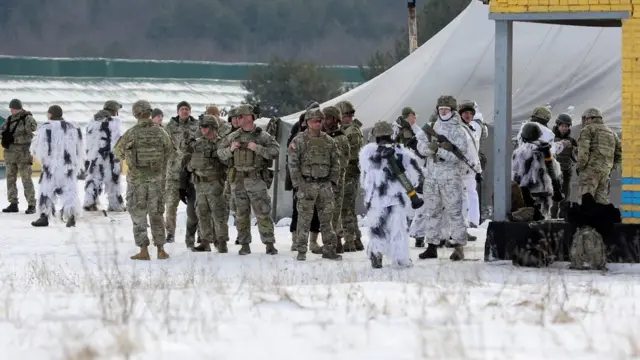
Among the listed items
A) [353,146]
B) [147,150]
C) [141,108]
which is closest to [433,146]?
[353,146]

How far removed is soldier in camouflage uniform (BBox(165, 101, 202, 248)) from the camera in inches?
680

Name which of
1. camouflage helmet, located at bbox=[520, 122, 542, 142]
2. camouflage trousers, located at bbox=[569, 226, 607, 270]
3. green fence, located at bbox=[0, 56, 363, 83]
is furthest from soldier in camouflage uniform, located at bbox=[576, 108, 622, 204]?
green fence, located at bbox=[0, 56, 363, 83]

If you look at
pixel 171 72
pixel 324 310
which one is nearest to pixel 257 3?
pixel 171 72

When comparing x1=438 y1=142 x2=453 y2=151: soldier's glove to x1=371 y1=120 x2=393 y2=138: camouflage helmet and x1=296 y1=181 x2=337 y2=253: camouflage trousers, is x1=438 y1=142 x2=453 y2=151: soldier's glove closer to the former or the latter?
x1=371 y1=120 x2=393 y2=138: camouflage helmet

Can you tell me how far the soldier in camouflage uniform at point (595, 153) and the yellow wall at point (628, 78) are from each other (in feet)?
5.43

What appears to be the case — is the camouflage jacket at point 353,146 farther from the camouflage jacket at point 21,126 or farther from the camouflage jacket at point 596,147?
the camouflage jacket at point 21,126

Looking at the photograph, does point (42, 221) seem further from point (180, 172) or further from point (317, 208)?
point (317, 208)

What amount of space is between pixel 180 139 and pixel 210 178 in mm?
1456

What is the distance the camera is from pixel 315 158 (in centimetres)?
1553

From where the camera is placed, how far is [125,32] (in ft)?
379

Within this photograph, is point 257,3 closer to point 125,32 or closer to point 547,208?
point 125,32

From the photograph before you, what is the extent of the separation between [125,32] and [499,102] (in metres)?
102

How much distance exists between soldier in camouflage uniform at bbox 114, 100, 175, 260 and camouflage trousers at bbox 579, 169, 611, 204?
4.58m

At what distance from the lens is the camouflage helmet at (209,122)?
1662 centimetres
